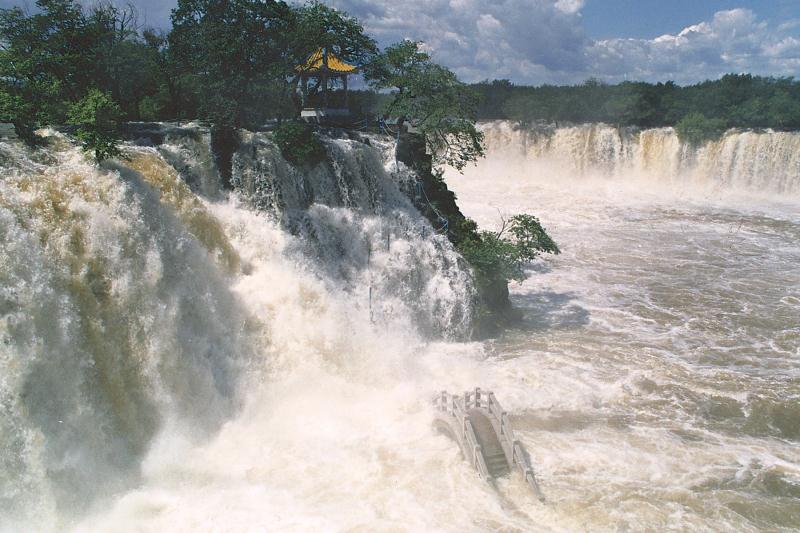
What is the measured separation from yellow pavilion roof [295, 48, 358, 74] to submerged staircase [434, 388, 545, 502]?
1419 centimetres

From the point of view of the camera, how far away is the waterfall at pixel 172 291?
32.6ft

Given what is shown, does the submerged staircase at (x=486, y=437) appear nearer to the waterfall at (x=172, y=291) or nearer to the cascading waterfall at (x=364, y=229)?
the waterfall at (x=172, y=291)

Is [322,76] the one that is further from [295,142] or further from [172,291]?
[172,291]

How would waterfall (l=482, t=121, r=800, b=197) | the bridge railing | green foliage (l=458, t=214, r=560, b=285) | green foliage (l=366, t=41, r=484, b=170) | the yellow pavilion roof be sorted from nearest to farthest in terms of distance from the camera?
the bridge railing → green foliage (l=458, t=214, r=560, b=285) → green foliage (l=366, t=41, r=484, b=170) → the yellow pavilion roof → waterfall (l=482, t=121, r=800, b=197)

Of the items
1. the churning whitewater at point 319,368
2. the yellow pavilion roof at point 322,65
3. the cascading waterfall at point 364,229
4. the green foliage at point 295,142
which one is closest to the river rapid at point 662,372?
the churning whitewater at point 319,368

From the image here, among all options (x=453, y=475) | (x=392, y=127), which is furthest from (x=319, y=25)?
(x=453, y=475)

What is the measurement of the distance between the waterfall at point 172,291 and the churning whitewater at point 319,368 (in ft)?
0.15

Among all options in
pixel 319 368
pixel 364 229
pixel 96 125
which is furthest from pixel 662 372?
pixel 96 125

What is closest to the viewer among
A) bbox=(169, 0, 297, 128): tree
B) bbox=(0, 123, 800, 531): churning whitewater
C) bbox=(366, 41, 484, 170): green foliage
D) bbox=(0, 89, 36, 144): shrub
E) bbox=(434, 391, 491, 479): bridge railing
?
bbox=(0, 123, 800, 531): churning whitewater

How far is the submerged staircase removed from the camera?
1116 centimetres

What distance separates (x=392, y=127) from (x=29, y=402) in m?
16.4

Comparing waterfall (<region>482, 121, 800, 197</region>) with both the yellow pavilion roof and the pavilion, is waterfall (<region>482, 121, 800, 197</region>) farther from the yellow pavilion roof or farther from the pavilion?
the yellow pavilion roof

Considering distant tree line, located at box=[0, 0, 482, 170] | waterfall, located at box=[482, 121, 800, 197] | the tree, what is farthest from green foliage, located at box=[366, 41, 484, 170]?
waterfall, located at box=[482, 121, 800, 197]

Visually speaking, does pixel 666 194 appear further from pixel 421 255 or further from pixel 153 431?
pixel 153 431
